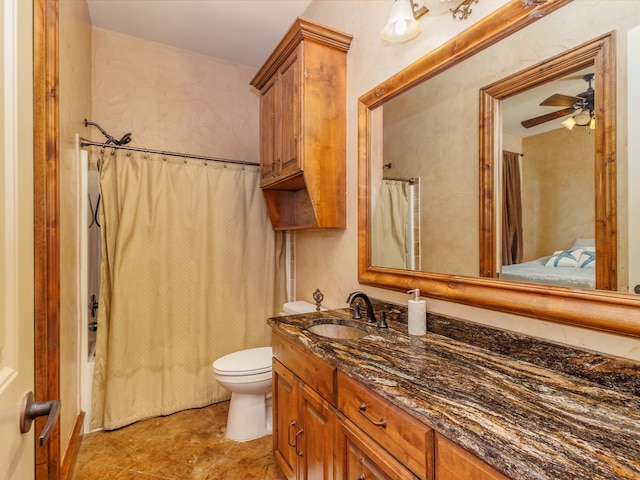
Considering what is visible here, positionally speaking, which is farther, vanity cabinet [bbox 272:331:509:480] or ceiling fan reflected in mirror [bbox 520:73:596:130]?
ceiling fan reflected in mirror [bbox 520:73:596:130]

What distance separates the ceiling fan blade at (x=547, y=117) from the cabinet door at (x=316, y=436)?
1171mm

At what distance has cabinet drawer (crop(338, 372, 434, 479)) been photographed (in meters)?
0.78

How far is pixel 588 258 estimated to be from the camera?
93 centimetres

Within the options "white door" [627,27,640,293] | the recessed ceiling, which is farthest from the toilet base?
the recessed ceiling

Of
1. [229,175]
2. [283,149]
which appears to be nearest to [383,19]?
[283,149]

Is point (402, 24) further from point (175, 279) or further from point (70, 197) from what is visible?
point (175, 279)

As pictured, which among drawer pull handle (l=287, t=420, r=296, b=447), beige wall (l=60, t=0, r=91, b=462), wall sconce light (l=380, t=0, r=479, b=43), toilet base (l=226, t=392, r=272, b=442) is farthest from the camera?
toilet base (l=226, t=392, r=272, b=442)

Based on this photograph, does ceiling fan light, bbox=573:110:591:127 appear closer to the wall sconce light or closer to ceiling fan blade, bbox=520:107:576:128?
ceiling fan blade, bbox=520:107:576:128

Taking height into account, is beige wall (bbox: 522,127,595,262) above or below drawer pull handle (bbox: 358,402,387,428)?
above

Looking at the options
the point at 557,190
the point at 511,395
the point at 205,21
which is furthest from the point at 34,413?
the point at 205,21

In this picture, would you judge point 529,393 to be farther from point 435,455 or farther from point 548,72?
point 548,72

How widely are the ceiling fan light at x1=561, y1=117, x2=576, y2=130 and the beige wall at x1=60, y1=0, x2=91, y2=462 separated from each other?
1.97m

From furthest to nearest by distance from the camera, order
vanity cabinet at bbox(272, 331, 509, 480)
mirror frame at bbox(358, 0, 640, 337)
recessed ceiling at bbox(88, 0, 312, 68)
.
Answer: recessed ceiling at bbox(88, 0, 312, 68) → mirror frame at bbox(358, 0, 640, 337) → vanity cabinet at bbox(272, 331, 509, 480)

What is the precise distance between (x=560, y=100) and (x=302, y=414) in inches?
57.0
